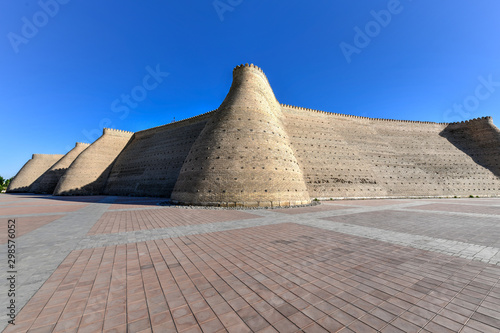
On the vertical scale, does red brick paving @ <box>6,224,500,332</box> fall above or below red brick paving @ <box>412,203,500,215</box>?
above

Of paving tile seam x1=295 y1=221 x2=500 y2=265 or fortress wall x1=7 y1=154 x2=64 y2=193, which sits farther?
fortress wall x1=7 y1=154 x2=64 y2=193

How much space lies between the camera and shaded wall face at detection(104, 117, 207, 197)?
87.7ft

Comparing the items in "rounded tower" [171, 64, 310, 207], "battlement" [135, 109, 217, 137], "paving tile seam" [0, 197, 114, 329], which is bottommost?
"paving tile seam" [0, 197, 114, 329]

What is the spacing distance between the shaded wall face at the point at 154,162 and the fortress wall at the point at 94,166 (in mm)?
1391

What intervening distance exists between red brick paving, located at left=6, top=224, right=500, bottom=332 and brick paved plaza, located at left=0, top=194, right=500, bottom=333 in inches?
0.6

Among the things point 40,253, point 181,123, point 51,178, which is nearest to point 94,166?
point 51,178

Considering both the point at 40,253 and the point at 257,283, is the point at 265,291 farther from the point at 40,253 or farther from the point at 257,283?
the point at 40,253

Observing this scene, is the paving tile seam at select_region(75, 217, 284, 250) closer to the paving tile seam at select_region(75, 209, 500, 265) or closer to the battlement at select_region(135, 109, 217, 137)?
the paving tile seam at select_region(75, 209, 500, 265)

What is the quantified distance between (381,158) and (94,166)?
141ft

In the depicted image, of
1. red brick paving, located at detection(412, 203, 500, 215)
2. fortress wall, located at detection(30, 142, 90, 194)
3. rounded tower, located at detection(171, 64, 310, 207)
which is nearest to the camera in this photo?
red brick paving, located at detection(412, 203, 500, 215)

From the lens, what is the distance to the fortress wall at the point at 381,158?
870 inches

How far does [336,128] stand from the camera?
90.4 ft

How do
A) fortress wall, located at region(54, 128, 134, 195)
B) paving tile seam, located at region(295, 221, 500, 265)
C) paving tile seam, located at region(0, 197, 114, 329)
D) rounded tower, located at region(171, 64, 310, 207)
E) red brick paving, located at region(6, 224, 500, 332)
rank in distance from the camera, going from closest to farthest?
red brick paving, located at region(6, 224, 500, 332) → paving tile seam, located at region(0, 197, 114, 329) → paving tile seam, located at region(295, 221, 500, 265) → rounded tower, located at region(171, 64, 310, 207) → fortress wall, located at region(54, 128, 134, 195)

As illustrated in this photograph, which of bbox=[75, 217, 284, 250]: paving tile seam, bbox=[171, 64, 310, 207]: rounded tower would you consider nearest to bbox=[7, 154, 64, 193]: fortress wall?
bbox=[171, 64, 310, 207]: rounded tower
